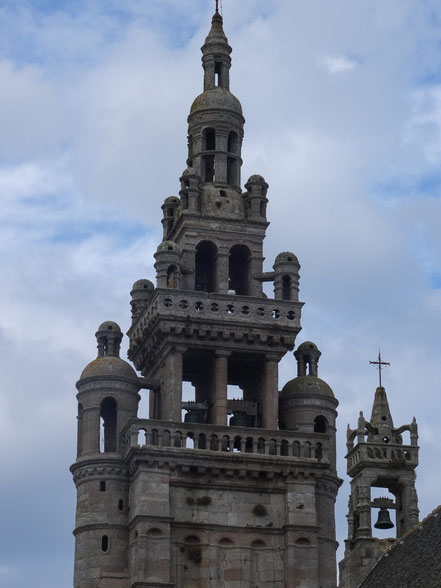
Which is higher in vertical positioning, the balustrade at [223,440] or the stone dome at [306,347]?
the stone dome at [306,347]

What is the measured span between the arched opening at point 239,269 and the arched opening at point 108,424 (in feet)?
28.8

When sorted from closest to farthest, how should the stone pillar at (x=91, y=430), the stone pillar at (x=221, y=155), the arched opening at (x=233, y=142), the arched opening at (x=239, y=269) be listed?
1. the stone pillar at (x=91, y=430)
2. the arched opening at (x=239, y=269)
3. the stone pillar at (x=221, y=155)
4. the arched opening at (x=233, y=142)

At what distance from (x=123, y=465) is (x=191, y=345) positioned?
664 cm

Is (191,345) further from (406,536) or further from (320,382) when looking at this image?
(406,536)

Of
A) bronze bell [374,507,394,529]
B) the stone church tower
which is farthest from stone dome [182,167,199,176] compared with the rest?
bronze bell [374,507,394,529]

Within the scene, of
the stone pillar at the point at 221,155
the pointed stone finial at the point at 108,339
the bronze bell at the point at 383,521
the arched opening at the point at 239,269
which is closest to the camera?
the bronze bell at the point at 383,521

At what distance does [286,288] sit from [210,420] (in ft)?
25.5

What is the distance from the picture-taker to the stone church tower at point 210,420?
84.5 metres

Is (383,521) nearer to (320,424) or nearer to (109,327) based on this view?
(320,424)

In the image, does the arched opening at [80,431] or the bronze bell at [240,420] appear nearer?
the arched opening at [80,431]

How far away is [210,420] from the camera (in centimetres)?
8888

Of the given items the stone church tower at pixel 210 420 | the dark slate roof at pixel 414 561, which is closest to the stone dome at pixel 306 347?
the stone church tower at pixel 210 420

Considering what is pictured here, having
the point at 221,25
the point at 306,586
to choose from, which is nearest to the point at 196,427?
the point at 306,586

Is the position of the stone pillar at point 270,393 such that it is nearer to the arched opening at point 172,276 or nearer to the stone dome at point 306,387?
the stone dome at point 306,387
